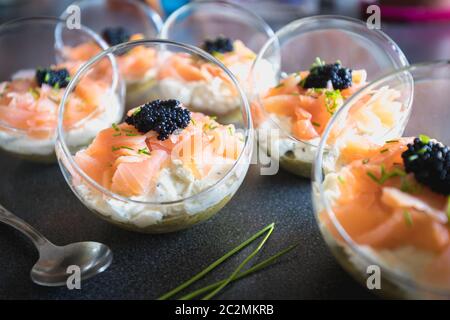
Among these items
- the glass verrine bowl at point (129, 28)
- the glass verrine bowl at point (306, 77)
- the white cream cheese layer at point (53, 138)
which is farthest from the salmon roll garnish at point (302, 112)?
the glass verrine bowl at point (129, 28)

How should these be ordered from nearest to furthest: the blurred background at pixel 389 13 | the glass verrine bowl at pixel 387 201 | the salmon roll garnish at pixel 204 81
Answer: the glass verrine bowl at pixel 387 201
the salmon roll garnish at pixel 204 81
the blurred background at pixel 389 13

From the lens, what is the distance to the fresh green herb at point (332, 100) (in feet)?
5.98

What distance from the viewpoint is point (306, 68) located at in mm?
2281

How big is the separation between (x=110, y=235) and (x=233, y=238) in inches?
15.7

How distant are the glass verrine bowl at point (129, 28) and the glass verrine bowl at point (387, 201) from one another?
3.52ft

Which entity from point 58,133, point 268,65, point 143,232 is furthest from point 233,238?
point 268,65

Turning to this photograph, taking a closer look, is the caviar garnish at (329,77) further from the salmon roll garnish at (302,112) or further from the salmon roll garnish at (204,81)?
the salmon roll garnish at (204,81)

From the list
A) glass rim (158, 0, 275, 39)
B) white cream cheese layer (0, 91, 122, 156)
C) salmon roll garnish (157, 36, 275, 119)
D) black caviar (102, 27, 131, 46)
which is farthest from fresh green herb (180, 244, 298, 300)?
black caviar (102, 27, 131, 46)

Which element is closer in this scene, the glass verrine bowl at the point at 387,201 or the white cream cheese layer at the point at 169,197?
the glass verrine bowl at the point at 387,201

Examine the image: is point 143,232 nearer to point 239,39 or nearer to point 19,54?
point 239,39

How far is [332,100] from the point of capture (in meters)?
1.84

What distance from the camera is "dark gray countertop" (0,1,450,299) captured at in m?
1.51

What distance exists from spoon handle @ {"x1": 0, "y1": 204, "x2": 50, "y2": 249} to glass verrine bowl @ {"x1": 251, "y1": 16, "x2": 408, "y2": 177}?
31.9 inches
